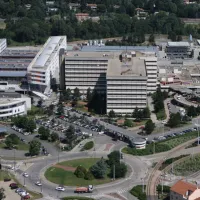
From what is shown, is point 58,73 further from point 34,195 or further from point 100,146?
point 34,195

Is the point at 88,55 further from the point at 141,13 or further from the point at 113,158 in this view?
the point at 141,13

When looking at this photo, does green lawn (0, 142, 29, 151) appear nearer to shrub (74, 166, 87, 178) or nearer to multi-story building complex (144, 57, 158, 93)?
shrub (74, 166, 87, 178)

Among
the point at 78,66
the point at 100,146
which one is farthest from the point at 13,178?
the point at 78,66

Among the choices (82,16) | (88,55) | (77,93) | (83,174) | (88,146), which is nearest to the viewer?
(83,174)

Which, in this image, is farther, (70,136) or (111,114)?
(111,114)

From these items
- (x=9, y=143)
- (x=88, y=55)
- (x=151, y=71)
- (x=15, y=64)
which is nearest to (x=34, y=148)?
(x=9, y=143)

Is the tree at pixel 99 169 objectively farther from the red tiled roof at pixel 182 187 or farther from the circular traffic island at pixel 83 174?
the red tiled roof at pixel 182 187

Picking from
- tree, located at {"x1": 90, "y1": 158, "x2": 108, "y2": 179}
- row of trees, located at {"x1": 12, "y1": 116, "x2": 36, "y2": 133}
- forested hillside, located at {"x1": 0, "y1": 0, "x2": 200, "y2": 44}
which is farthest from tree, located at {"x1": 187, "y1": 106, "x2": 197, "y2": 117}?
forested hillside, located at {"x1": 0, "y1": 0, "x2": 200, "y2": 44}
